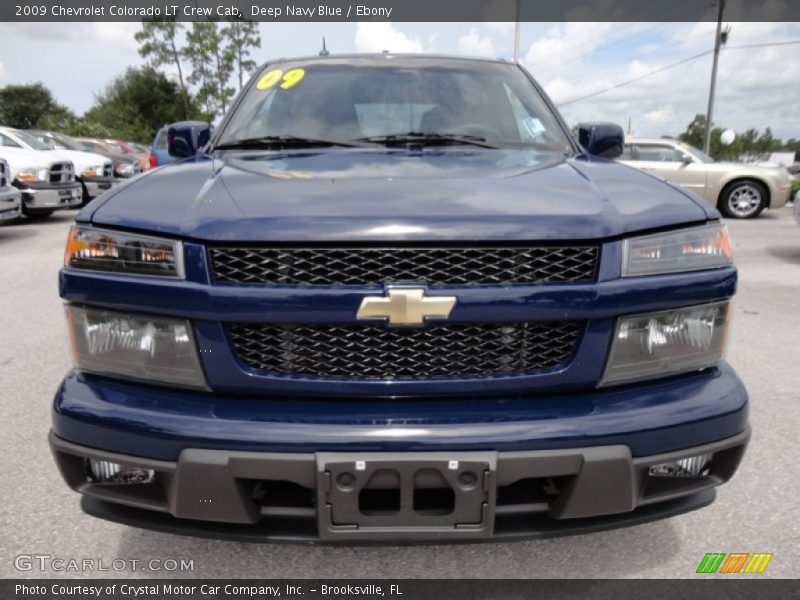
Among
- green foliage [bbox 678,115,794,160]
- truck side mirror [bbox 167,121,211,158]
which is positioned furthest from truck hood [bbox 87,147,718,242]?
green foliage [bbox 678,115,794,160]

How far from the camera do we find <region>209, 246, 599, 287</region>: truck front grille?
5.29 ft

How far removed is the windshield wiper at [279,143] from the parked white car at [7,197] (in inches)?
340

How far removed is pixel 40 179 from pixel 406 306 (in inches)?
459

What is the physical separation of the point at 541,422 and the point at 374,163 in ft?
3.33

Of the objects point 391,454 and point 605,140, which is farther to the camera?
point 605,140

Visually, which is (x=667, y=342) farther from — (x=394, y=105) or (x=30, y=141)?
(x=30, y=141)

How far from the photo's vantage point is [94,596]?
196cm

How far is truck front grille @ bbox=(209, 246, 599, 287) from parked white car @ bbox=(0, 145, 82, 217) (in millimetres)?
11154

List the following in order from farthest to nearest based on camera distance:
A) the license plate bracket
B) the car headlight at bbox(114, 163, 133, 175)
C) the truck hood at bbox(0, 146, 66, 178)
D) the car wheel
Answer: the car headlight at bbox(114, 163, 133, 175)
the car wheel
the truck hood at bbox(0, 146, 66, 178)
the license plate bracket

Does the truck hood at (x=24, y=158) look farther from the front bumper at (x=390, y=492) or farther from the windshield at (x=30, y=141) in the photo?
the front bumper at (x=390, y=492)

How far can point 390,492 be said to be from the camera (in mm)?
1679

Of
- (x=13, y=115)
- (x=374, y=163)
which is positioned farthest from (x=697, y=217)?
(x=13, y=115)

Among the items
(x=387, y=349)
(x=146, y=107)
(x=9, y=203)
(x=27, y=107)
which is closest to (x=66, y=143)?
(x=9, y=203)

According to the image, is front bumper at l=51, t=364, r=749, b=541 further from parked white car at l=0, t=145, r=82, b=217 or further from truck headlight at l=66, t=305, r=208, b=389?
parked white car at l=0, t=145, r=82, b=217
